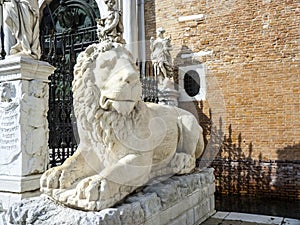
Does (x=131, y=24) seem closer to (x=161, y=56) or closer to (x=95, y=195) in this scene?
(x=161, y=56)

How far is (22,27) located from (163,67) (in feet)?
12.6

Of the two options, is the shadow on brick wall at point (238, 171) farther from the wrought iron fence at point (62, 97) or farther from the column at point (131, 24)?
the column at point (131, 24)

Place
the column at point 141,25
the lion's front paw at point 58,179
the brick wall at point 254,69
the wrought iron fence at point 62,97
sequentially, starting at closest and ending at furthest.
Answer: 1. the lion's front paw at point 58,179
2. the wrought iron fence at point 62,97
3. the brick wall at point 254,69
4. the column at point 141,25

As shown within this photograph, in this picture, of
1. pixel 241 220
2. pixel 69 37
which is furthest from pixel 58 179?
pixel 69 37

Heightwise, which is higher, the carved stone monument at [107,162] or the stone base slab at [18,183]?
the carved stone monument at [107,162]

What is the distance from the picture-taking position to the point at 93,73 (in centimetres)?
223

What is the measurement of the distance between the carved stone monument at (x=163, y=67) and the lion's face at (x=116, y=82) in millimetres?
4987

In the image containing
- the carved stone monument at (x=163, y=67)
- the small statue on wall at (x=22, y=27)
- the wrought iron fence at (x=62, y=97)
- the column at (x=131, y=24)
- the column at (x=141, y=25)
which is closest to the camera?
the small statue on wall at (x=22, y=27)

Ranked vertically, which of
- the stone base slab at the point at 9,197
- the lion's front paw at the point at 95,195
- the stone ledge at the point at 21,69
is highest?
the stone ledge at the point at 21,69

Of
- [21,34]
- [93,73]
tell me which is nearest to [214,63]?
[21,34]

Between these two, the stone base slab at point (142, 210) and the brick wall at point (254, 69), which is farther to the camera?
the brick wall at point (254, 69)

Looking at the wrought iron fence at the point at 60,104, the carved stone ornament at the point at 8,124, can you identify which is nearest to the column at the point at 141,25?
the wrought iron fence at the point at 60,104

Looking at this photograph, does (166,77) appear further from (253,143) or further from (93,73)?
(93,73)

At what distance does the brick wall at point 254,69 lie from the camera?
20.6 feet
